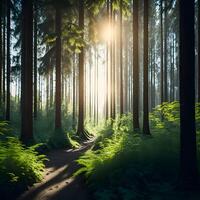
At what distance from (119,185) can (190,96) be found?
2.71 metres

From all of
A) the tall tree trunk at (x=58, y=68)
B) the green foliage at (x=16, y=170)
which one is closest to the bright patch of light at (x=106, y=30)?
the tall tree trunk at (x=58, y=68)

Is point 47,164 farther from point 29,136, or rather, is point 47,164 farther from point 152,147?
point 152,147

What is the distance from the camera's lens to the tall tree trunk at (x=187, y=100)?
7.46m

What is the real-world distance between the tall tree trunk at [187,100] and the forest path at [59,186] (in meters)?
2.42

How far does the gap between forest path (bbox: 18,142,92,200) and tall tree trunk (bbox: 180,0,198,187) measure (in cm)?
242

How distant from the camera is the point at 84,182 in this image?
888 centimetres

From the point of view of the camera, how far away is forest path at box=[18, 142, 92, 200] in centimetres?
772

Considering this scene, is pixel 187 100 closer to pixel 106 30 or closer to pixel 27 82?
pixel 27 82

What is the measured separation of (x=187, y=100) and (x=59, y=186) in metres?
4.13

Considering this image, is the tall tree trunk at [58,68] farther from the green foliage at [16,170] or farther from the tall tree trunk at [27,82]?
the green foliage at [16,170]

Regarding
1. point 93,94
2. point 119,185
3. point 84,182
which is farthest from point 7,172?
point 93,94

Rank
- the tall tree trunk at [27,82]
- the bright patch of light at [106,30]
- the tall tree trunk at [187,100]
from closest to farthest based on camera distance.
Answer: the tall tree trunk at [187,100] → the tall tree trunk at [27,82] → the bright patch of light at [106,30]

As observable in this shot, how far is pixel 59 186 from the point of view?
869cm

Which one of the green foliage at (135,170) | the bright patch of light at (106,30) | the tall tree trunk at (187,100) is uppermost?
the bright patch of light at (106,30)
